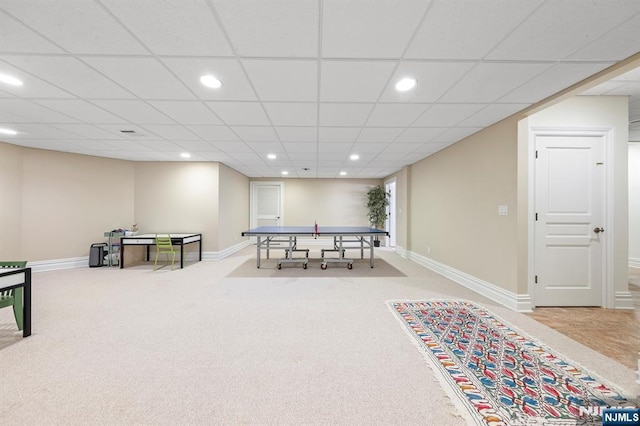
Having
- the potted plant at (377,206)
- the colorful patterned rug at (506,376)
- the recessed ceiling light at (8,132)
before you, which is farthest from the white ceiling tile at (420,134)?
the recessed ceiling light at (8,132)

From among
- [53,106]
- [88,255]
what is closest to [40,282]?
[88,255]

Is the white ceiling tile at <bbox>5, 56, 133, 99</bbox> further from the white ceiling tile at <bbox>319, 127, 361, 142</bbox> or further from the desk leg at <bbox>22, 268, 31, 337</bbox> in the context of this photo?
the white ceiling tile at <bbox>319, 127, 361, 142</bbox>

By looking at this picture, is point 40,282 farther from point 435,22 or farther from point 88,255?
point 435,22

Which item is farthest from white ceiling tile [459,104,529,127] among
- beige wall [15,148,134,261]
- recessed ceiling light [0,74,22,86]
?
beige wall [15,148,134,261]

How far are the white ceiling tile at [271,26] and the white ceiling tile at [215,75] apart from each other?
27cm

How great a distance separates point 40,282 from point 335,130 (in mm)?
5520

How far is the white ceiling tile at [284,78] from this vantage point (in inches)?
79.4

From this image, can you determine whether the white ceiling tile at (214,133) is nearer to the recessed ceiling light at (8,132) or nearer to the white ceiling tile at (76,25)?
the white ceiling tile at (76,25)

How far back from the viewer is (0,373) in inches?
69.3

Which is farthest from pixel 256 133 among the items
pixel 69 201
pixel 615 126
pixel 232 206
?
pixel 615 126

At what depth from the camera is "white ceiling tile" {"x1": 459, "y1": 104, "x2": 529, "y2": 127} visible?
279 cm

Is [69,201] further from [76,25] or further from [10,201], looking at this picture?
[76,25]

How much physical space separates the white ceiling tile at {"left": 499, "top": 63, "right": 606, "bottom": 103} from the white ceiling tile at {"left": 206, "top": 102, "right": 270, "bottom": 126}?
2.76m

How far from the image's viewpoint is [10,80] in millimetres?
2273
